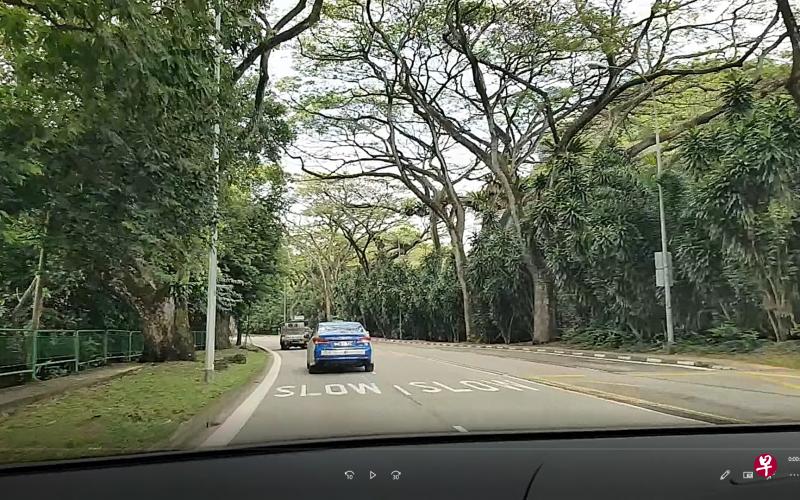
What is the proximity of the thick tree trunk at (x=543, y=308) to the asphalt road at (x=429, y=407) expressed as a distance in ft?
34.5

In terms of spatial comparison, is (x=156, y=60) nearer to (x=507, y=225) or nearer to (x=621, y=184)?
(x=621, y=184)

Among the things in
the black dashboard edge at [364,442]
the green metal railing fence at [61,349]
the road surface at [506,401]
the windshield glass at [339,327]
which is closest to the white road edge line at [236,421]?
the road surface at [506,401]

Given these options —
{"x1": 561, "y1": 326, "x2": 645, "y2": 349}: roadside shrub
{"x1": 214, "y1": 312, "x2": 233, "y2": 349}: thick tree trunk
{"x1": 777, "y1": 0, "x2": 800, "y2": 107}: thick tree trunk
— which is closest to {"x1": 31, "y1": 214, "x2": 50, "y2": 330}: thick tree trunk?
{"x1": 214, "y1": 312, "x2": 233, "y2": 349}: thick tree trunk

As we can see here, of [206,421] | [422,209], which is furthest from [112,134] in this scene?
[422,209]

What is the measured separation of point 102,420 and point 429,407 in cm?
239

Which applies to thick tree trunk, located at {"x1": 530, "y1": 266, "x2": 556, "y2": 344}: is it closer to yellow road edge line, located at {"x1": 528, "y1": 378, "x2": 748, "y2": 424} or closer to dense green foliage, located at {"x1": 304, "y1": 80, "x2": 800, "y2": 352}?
dense green foliage, located at {"x1": 304, "y1": 80, "x2": 800, "y2": 352}

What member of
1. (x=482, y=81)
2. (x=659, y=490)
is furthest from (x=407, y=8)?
(x=659, y=490)

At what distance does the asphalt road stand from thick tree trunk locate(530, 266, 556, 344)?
10.5 m

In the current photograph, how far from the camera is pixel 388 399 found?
646cm

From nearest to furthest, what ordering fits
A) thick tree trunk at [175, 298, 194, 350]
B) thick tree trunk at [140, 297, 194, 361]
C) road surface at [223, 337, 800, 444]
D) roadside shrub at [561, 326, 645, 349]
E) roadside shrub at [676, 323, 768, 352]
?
road surface at [223, 337, 800, 444] → roadside shrub at [676, 323, 768, 352] → thick tree trunk at [140, 297, 194, 361] → thick tree trunk at [175, 298, 194, 350] → roadside shrub at [561, 326, 645, 349]

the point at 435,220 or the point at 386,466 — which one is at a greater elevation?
the point at 435,220

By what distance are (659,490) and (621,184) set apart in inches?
622

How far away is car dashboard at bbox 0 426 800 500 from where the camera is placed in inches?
115

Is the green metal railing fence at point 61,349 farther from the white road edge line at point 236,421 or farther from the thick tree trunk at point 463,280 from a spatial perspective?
the thick tree trunk at point 463,280
